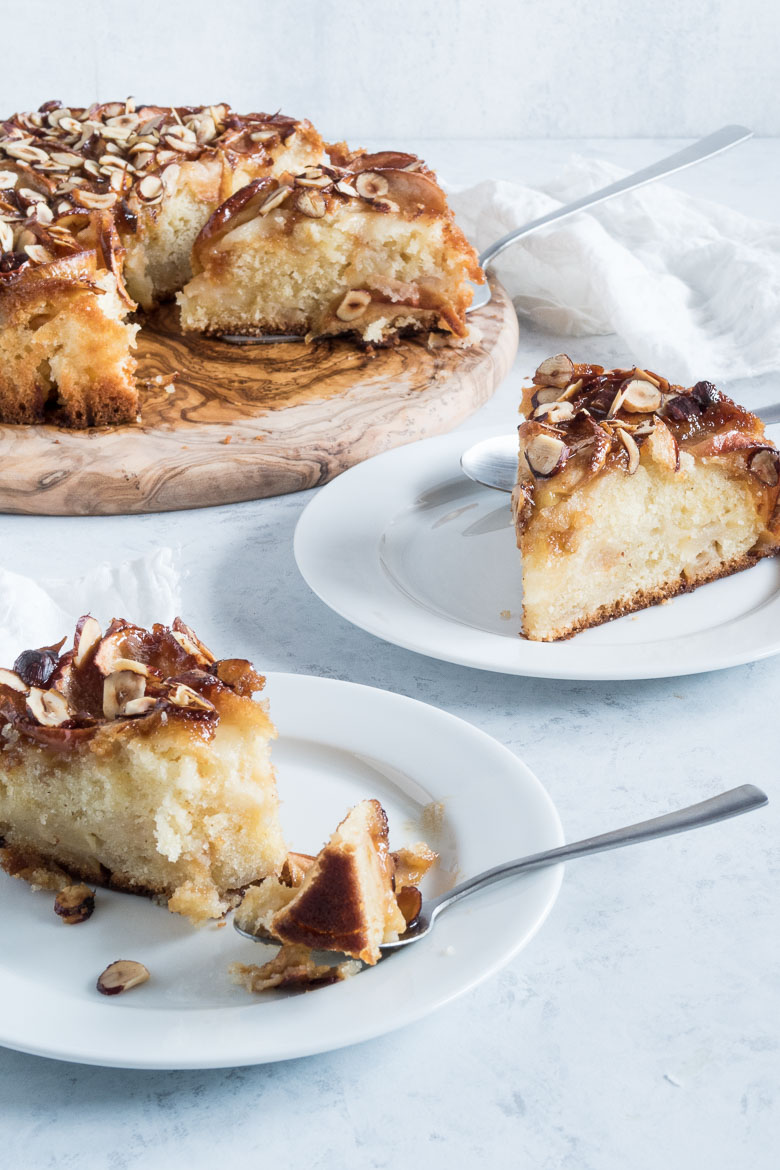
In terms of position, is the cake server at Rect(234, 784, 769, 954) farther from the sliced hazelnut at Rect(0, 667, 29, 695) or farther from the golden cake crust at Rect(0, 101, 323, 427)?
the golden cake crust at Rect(0, 101, 323, 427)

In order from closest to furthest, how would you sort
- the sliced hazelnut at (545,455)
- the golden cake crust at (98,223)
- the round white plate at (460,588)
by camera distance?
the round white plate at (460,588), the sliced hazelnut at (545,455), the golden cake crust at (98,223)

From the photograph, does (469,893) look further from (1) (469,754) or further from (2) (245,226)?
(2) (245,226)

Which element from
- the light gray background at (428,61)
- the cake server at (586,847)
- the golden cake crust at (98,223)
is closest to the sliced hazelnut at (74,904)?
the cake server at (586,847)

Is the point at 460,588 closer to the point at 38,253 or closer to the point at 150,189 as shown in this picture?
the point at 38,253

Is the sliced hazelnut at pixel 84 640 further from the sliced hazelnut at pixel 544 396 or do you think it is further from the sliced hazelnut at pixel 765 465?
the sliced hazelnut at pixel 765 465

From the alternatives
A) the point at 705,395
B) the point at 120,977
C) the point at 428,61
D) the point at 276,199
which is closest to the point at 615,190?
the point at 276,199

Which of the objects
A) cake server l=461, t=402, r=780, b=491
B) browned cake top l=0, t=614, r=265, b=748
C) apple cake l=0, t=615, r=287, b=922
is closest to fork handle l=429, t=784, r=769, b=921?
apple cake l=0, t=615, r=287, b=922
